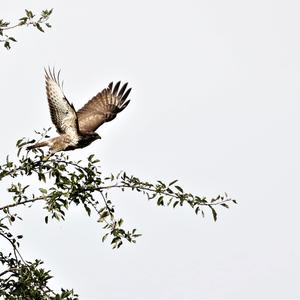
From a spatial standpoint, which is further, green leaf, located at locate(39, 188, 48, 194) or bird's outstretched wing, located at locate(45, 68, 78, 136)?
bird's outstretched wing, located at locate(45, 68, 78, 136)

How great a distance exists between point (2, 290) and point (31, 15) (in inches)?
122

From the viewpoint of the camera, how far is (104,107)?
39.9 ft

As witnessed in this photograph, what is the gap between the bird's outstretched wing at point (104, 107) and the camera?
11.7 meters

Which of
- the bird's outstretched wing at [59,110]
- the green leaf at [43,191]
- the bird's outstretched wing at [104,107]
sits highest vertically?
the bird's outstretched wing at [104,107]

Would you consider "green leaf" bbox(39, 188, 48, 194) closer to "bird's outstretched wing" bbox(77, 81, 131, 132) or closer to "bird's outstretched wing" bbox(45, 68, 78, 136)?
"bird's outstretched wing" bbox(45, 68, 78, 136)

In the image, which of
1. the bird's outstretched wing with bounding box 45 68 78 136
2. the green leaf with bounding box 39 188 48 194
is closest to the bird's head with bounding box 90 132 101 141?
the bird's outstretched wing with bounding box 45 68 78 136

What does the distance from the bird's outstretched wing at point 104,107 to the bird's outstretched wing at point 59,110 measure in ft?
5.88

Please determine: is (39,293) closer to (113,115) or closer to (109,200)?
(109,200)

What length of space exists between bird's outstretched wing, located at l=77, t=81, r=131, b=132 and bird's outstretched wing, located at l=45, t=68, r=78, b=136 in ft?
5.88

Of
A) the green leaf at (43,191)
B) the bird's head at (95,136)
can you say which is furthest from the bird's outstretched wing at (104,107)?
the green leaf at (43,191)

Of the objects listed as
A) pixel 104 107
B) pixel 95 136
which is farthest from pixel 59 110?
pixel 104 107

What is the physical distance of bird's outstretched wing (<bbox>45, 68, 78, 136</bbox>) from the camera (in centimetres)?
941

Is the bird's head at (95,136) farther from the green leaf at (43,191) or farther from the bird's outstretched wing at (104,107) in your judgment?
the green leaf at (43,191)

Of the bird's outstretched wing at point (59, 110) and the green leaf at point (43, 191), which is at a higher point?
the bird's outstretched wing at point (59, 110)
